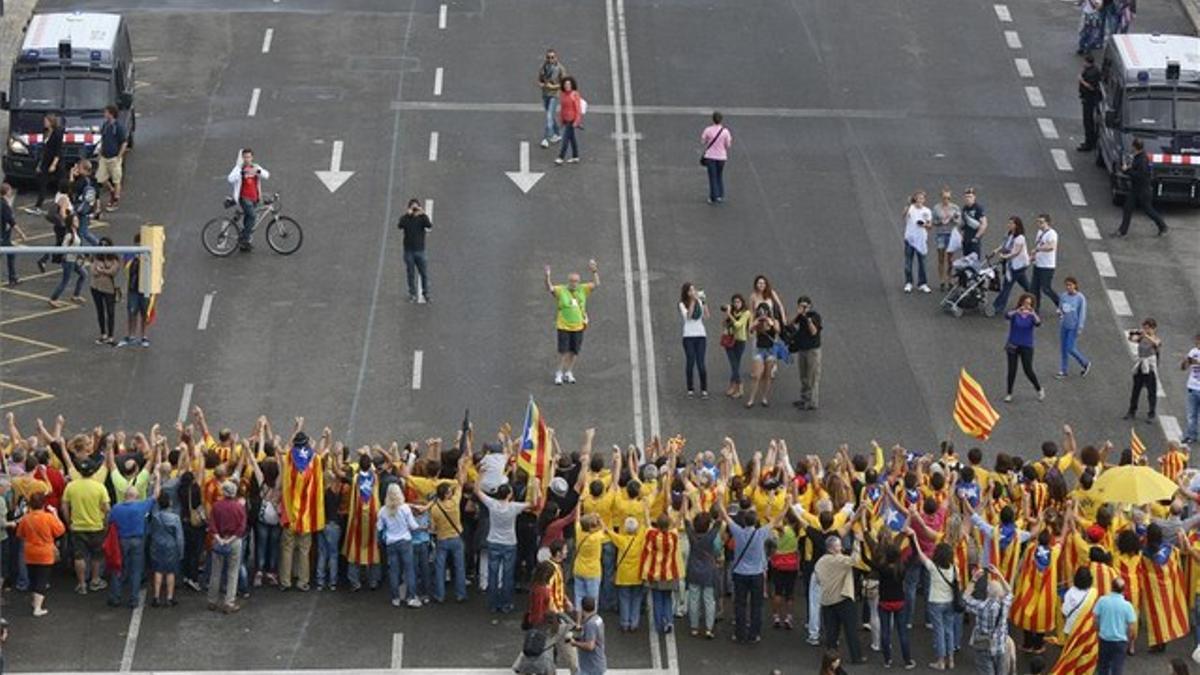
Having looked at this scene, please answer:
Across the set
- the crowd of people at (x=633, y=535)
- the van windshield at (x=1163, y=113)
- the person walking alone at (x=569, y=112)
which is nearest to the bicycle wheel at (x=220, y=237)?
the person walking alone at (x=569, y=112)

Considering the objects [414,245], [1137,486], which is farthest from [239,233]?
[1137,486]

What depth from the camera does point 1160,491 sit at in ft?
108

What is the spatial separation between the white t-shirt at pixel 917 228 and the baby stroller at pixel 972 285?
1.89 feet

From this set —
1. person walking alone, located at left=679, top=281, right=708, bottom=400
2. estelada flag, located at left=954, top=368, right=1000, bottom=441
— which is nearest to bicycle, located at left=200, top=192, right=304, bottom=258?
person walking alone, located at left=679, top=281, right=708, bottom=400

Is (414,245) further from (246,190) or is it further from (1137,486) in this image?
(1137,486)

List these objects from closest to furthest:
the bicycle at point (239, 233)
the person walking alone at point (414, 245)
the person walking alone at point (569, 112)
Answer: the person walking alone at point (414, 245) → the bicycle at point (239, 233) → the person walking alone at point (569, 112)

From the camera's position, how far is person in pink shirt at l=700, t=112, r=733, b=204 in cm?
4725

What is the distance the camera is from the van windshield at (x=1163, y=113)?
48.0 m

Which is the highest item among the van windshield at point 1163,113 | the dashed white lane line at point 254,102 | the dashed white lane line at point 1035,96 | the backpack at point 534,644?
the van windshield at point 1163,113

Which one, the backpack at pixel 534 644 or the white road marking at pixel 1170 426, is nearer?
the backpack at pixel 534 644

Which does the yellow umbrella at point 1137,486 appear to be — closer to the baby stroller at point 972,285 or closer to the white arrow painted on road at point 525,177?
the baby stroller at point 972,285

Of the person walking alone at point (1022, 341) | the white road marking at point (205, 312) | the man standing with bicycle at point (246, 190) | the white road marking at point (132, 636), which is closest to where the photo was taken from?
the white road marking at point (132, 636)

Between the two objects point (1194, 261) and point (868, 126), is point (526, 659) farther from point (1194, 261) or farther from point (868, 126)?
point (868, 126)

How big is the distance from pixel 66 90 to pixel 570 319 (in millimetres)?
11400
